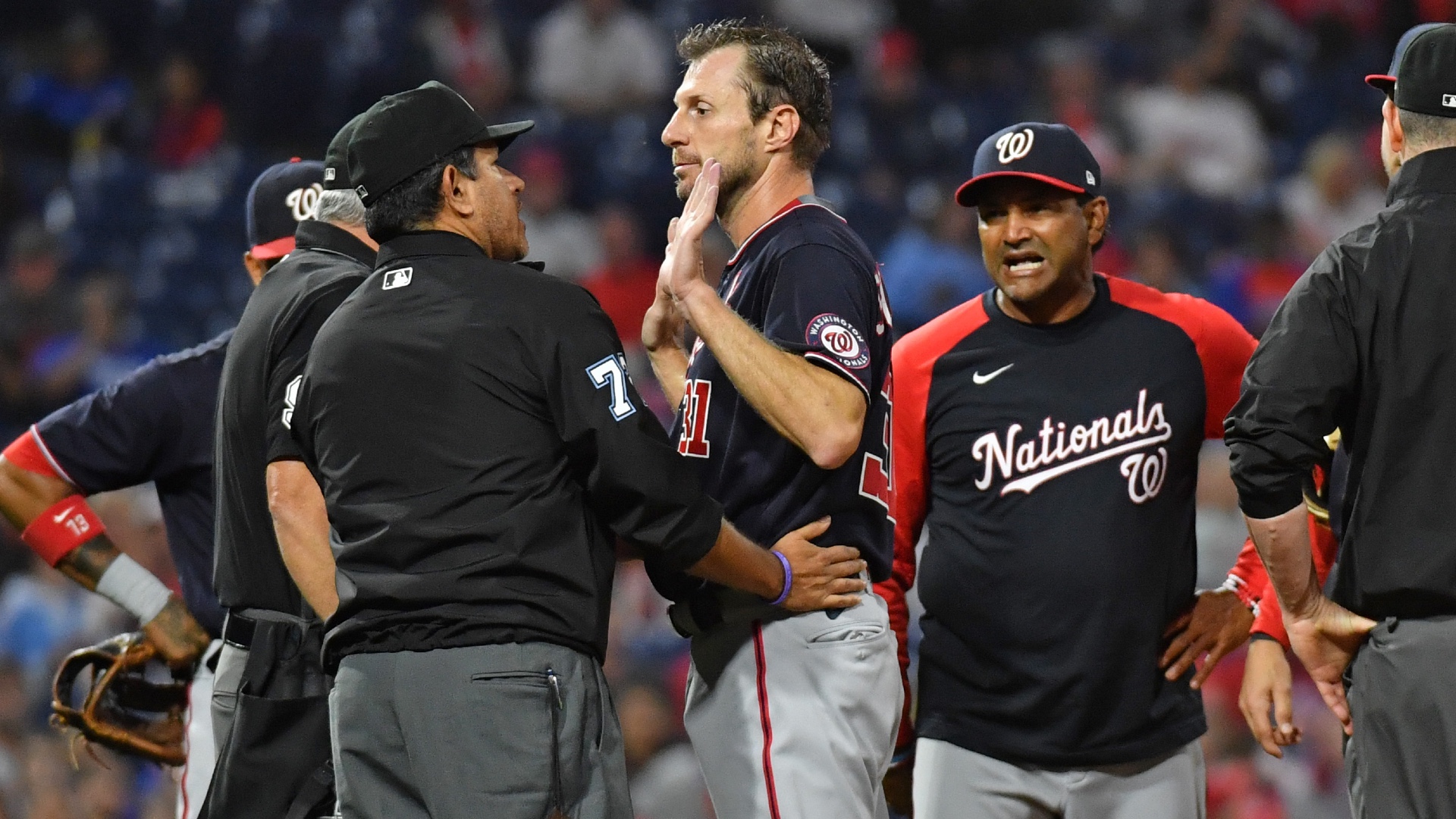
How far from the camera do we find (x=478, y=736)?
109 inches

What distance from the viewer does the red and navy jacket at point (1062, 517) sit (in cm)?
349

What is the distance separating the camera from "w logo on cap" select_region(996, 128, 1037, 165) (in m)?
3.65

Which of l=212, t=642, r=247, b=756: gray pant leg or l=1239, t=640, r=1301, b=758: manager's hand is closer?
l=1239, t=640, r=1301, b=758: manager's hand

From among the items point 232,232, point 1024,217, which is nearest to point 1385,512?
point 1024,217

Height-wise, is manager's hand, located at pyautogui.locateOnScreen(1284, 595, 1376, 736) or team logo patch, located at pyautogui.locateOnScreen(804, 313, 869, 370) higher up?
team logo patch, located at pyautogui.locateOnScreen(804, 313, 869, 370)

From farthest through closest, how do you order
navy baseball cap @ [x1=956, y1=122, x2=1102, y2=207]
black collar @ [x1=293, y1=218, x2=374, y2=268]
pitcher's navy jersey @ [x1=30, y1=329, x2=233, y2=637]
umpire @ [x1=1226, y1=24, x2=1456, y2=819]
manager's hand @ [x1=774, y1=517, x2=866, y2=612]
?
pitcher's navy jersey @ [x1=30, y1=329, x2=233, y2=637] → black collar @ [x1=293, y1=218, x2=374, y2=268] → navy baseball cap @ [x1=956, y1=122, x2=1102, y2=207] → manager's hand @ [x1=774, y1=517, x2=866, y2=612] → umpire @ [x1=1226, y1=24, x2=1456, y2=819]

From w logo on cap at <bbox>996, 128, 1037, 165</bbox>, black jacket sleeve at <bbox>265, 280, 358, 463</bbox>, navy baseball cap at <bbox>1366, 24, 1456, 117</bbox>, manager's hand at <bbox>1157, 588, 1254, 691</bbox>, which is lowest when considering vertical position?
manager's hand at <bbox>1157, 588, 1254, 691</bbox>

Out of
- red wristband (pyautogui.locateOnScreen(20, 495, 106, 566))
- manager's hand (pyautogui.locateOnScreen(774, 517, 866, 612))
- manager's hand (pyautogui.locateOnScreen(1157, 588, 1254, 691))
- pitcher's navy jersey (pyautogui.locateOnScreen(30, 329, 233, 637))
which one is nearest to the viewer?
manager's hand (pyautogui.locateOnScreen(774, 517, 866, 612))

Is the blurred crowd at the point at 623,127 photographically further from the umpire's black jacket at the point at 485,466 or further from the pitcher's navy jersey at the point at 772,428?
the umpire's black jacket at the point at 485,466

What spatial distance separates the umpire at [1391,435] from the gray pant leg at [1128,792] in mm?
537

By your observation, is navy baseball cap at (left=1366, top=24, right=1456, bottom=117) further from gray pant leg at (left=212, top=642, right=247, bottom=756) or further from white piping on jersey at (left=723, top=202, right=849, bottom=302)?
gray pant leg at (left=212, top=642, right=247, bottom=756)

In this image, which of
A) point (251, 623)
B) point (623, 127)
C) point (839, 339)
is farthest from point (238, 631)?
point (623, 127)

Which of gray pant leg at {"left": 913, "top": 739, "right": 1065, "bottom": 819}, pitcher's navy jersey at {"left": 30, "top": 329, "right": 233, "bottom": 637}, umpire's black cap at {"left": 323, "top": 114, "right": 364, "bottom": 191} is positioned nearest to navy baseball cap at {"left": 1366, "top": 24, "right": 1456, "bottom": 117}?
gray pant leg at {"left": 913, "top": 739, "right": 1065, "bottom": 819}

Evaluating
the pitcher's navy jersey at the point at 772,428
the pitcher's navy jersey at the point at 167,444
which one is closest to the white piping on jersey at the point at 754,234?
the pitcher's navy jersey at the point at 772,428
